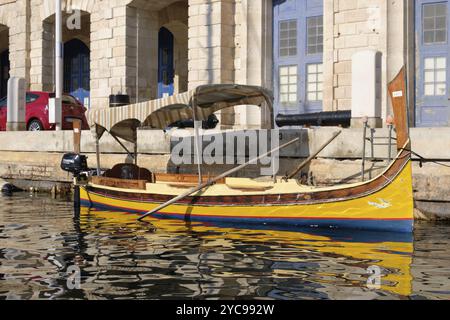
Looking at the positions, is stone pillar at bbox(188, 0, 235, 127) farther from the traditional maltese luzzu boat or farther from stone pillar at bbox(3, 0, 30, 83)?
stone pillar at bbox(3, 0, 30, 83)

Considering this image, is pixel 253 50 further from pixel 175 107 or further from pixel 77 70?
pixel 77 70

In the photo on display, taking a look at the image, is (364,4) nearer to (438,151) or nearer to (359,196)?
(438,151)

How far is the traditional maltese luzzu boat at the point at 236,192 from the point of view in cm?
1004

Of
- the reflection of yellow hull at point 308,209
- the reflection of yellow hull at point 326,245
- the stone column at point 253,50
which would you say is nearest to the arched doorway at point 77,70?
the stone column at point 253,50

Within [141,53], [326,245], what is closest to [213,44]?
[141,53]

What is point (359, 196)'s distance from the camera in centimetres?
1027

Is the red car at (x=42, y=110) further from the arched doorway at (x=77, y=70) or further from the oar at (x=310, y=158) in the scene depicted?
the oar at (x=310, y=158)

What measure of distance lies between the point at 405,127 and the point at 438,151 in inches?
64.7

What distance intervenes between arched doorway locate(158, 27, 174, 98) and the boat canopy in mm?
10452

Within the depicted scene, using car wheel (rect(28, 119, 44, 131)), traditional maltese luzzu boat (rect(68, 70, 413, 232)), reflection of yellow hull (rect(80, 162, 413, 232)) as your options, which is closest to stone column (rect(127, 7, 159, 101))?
car wheel (rect(28, 119, 44, 131))

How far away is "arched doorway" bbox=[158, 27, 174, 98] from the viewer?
2544 centimetres

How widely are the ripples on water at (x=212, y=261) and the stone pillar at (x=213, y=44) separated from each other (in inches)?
308
